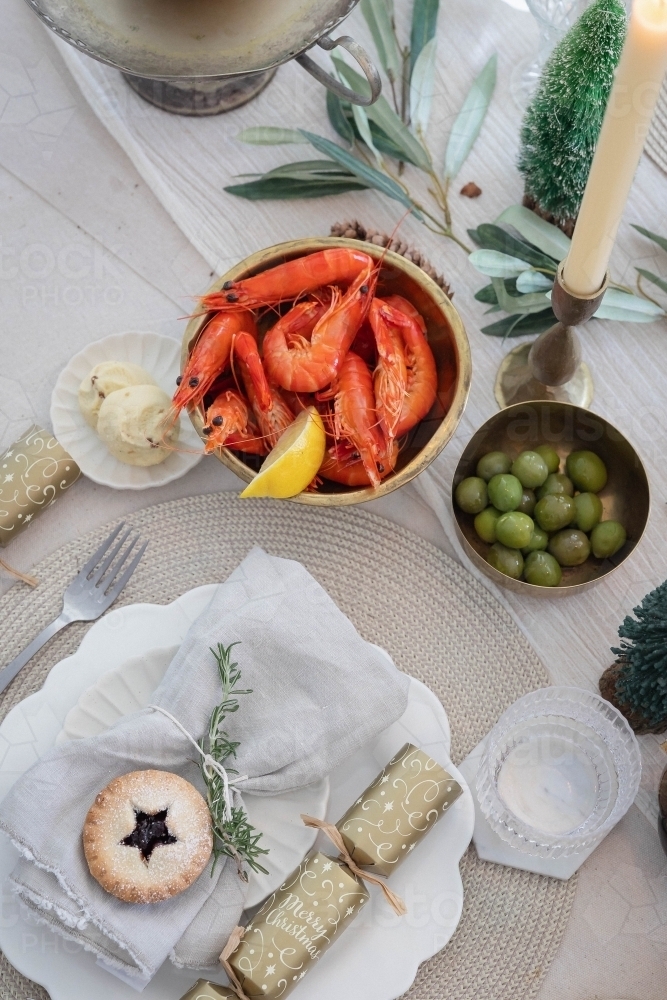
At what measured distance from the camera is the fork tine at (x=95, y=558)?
1096mm

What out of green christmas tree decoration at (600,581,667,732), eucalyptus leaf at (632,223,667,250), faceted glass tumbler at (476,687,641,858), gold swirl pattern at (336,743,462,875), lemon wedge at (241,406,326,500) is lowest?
faceted glass tumbler at (476,687,641,858)

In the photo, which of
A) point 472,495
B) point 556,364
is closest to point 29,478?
point 472,495

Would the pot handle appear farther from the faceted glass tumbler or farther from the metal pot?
the faceted glass tumbler

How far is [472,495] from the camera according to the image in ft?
3.46

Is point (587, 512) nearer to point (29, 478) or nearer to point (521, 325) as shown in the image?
point (521, 325)

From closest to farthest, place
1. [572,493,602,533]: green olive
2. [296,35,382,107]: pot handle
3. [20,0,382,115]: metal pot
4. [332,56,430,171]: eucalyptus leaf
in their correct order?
[20,0,382,115]: metal pot
[296,35,382,107]: pot handle
[572,493,602,533]: green olive
[332,56,430,171]: eucalyptus leaf

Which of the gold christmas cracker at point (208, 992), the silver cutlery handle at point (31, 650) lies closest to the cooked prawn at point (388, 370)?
the silver cutlery handle at point (31, 650)

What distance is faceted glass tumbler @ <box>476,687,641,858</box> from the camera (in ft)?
3.33

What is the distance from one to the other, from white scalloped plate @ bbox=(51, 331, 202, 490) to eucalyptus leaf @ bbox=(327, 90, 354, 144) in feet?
1.13

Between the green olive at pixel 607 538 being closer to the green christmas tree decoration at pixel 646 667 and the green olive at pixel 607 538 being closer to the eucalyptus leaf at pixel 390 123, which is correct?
the green christmas tree decoration at pixel 646 667

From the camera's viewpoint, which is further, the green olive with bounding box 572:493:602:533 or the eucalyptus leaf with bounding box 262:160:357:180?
the eucalyptus leaf with bounding box 262:160:357:180

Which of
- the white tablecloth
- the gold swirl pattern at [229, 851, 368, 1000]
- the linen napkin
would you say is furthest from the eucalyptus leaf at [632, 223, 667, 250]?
the gold swirl pattern at [229, 851, 368, 1000]

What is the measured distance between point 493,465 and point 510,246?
0.95 ft

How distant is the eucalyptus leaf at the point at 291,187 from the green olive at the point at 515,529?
1.53 ft
